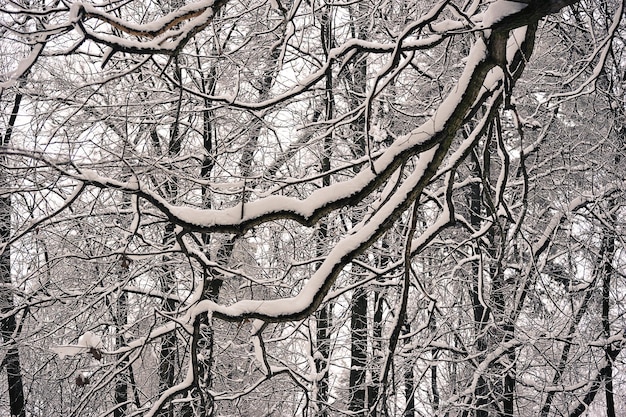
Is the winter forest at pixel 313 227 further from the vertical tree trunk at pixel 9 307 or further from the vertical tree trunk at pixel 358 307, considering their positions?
the vertical tree trunk at pixel 9 307

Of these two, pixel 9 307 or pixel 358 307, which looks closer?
pixel 9 307

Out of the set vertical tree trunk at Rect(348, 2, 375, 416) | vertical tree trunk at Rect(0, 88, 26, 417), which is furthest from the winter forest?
vertical tree trunk at Rect(0, 88, 26, 417)

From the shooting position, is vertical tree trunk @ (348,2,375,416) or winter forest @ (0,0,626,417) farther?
vertical tree trunk @ (348,2,375,416)

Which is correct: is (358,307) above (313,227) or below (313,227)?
below

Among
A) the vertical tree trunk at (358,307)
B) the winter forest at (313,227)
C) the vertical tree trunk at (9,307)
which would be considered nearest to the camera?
the winter forest at (313,227)

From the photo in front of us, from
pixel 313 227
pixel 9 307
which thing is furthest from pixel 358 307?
pixel 9 307

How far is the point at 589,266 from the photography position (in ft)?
24.7

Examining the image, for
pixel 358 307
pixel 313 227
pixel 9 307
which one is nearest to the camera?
pixel 313 227

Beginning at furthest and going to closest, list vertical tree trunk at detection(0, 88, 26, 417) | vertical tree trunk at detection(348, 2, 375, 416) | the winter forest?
vertical tree trunk at detection(348, 2, 375, 416)
vertical tree trunk at detection(0, 88, 26, 417)
the winter forest

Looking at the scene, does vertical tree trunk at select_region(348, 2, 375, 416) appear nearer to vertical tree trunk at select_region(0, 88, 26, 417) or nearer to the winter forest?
the winter forest

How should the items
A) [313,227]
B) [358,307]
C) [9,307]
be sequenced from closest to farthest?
[313,227] → [9,307] → [358,307]

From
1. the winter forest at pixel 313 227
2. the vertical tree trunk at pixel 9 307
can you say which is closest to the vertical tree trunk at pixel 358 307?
the winter forest at pixel 313 227

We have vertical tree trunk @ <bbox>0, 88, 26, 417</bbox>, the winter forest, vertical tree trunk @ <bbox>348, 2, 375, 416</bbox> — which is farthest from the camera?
vertical tree trunk @ <bbox>348, 2, 375, 416</bbox>

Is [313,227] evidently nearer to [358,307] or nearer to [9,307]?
[358,307]
